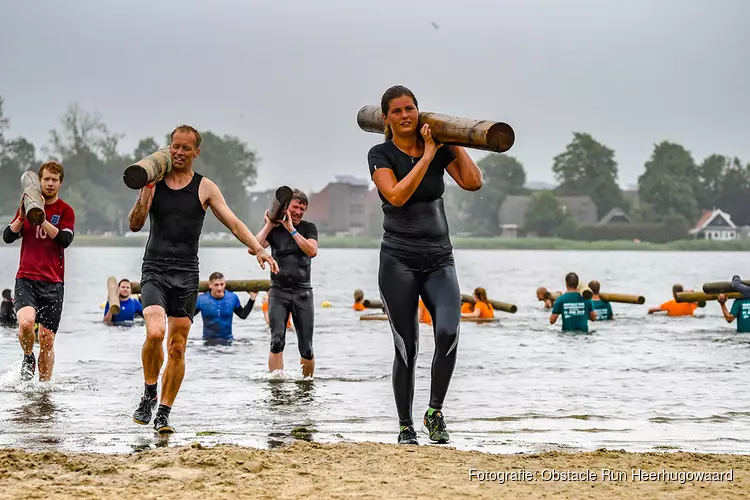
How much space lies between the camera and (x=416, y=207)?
802 cm

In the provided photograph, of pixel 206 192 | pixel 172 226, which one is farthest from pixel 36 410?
pixel 206 192

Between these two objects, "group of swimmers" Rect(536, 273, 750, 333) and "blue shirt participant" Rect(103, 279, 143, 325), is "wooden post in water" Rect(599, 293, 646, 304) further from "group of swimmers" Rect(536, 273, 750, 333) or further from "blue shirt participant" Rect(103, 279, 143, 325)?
"blue shirt participant" Rect(103, 279, 143, 325)

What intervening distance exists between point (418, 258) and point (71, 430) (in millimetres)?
3248

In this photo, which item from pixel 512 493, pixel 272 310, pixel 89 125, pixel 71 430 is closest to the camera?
pixel 512 493

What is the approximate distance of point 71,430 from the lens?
9.04 meters

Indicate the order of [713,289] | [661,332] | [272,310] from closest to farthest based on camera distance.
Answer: [272,310], [713,289], [661,332]

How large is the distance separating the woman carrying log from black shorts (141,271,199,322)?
1.61 metres

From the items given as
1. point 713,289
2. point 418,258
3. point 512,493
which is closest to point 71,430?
point 418,258

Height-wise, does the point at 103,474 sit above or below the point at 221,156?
below

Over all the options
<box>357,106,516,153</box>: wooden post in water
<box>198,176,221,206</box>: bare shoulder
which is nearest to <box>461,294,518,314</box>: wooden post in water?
<box>198,176,221,206</box>: bare shoulder

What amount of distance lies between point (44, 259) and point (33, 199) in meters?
0.95

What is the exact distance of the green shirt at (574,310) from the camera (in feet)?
68.0

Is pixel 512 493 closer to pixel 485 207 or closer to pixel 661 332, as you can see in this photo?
pixel 661 332

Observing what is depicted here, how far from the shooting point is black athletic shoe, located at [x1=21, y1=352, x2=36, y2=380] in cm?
1146
